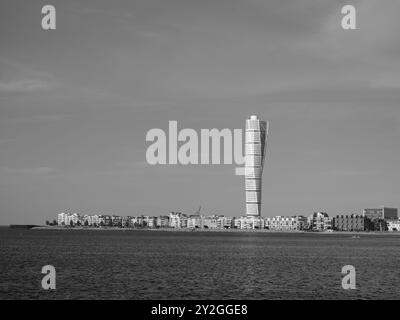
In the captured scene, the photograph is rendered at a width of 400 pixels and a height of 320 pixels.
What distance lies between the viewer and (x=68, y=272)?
202ft

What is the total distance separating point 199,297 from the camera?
44281 millimetres

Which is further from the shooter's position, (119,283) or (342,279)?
(342,279)

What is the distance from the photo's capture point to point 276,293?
1861 inches

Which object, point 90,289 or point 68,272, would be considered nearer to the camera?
point 90,289
